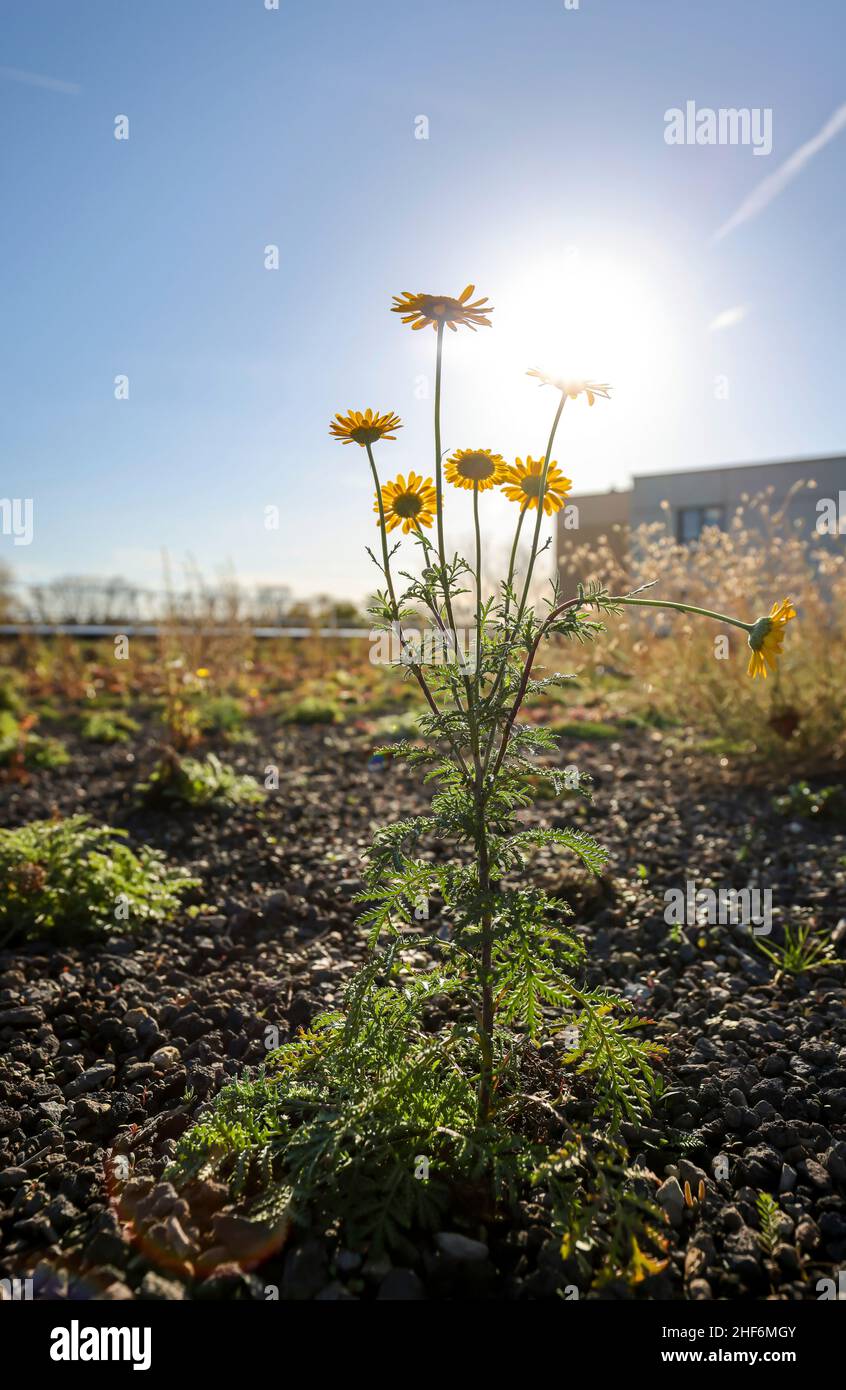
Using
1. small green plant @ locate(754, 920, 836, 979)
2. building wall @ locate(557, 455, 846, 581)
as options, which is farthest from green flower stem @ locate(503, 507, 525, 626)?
building wall @ locate(557, 455, 846, 581)

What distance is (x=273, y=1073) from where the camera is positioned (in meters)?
2.50

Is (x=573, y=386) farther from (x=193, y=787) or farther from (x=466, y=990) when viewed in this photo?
(x=193, y=787)

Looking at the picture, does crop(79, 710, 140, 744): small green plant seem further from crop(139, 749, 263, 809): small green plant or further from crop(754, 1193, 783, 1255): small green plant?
crop(754, 1193, 783, 1255): small green plant

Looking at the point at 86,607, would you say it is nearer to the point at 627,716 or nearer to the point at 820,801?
the point at 627,716

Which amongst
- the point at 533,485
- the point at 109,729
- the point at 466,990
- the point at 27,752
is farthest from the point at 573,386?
the point at 109,729

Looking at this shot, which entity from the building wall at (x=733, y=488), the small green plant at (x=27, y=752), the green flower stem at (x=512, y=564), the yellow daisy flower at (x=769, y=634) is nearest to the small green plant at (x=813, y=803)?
the yellow daisy flower at (x=769, y=634)

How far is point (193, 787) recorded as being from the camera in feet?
17.6

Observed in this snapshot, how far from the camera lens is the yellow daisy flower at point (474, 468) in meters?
1.88

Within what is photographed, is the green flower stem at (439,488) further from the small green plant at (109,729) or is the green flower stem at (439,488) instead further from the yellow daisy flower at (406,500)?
the small green plant at (109,729)

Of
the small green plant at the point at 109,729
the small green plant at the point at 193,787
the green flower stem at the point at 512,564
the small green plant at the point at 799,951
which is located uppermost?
the green flower stem at the point at 512,564

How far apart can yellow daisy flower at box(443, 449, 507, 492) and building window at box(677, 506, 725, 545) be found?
23.5 metres

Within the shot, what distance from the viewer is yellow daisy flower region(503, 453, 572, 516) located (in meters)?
1.95

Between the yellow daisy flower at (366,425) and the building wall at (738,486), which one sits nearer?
the yellow daisy flower at (366,425)

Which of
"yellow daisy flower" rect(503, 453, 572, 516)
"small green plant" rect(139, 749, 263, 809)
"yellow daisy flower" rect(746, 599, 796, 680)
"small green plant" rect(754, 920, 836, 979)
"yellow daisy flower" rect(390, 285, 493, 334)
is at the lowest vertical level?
"small green plant" rect(754, 920, 836, 979)
